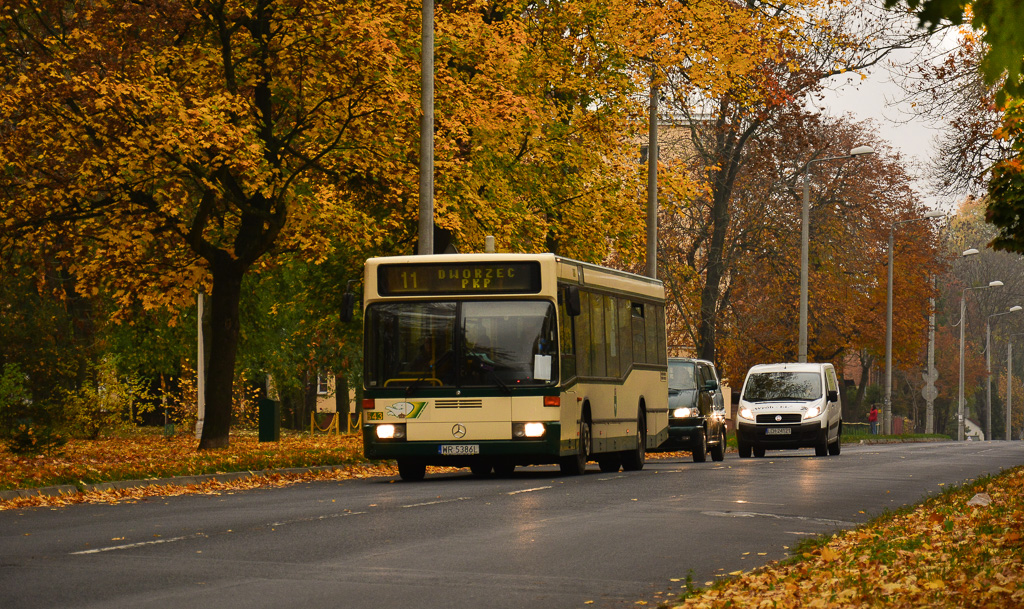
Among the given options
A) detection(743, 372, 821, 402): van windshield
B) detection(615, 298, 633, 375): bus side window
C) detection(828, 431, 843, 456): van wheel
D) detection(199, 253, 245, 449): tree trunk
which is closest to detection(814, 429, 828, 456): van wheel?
detection(743, 372, 821, 402): van windshield

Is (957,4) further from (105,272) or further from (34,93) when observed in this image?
(105,272)

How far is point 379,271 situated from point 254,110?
6778 mm

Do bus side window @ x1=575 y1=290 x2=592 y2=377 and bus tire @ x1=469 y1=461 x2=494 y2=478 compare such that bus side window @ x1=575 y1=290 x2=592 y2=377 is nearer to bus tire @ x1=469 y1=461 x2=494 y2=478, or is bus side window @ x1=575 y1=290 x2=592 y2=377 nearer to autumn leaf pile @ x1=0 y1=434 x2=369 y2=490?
bus tire @ x1=469 y1=461 x2=494 y2=478

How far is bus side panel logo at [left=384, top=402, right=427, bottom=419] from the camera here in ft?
66.3

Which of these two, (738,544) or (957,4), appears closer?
(957,4)

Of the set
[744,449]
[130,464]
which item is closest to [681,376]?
[744,449]

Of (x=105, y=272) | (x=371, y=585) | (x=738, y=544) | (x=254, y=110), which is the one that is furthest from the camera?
(x=105, y=272)

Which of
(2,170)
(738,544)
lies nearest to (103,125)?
(2,170)

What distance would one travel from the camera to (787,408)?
110 ft

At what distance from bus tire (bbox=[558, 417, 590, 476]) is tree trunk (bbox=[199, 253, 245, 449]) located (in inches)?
323

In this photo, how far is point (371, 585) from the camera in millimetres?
9562

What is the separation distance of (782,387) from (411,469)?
47.8 ft

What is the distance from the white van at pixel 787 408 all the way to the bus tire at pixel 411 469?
536 inches

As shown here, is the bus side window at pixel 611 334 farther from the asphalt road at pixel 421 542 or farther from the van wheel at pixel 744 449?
the van wheel at pixel 744 449
